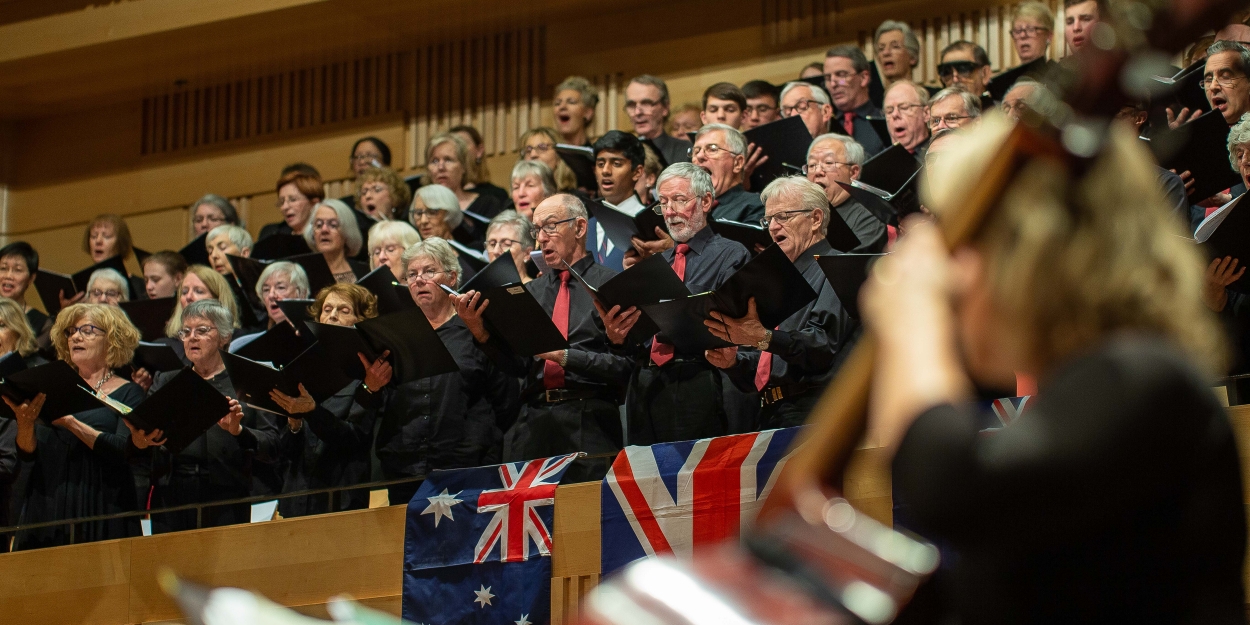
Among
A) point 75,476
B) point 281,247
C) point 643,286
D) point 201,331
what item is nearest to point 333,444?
point 201,331

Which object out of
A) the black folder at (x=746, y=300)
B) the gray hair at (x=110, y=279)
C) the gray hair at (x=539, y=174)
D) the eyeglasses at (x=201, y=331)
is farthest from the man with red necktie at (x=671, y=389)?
the gray hair at (x=110, y=279)

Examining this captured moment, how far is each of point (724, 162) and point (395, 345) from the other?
1.27 meters

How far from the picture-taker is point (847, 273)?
10.5 feet

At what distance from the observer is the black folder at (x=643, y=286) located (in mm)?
3410

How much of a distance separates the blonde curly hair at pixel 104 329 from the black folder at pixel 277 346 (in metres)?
0.45

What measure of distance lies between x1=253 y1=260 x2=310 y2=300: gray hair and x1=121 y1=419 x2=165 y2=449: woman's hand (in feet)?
2.71

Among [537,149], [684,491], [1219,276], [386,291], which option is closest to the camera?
[1219,276]

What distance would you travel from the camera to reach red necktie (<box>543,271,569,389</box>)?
3.74 m

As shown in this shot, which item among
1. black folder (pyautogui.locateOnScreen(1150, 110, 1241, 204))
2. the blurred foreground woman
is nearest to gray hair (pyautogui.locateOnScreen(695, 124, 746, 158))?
black folder (pyautogui.locateOnScreen(1150, 110, 1241, 204))

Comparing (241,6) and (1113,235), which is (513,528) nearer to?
(1113,235)

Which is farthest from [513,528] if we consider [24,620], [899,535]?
[899,535]

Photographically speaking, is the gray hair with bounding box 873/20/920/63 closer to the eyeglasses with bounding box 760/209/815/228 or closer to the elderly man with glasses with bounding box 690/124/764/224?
the elderly man with glasses with bounding box 690/124/764/224

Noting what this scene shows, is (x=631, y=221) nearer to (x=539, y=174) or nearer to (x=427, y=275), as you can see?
(x=427, y=275)

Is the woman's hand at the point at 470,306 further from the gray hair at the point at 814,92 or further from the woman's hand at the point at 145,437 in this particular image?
the gray hair at the point at 814,92
